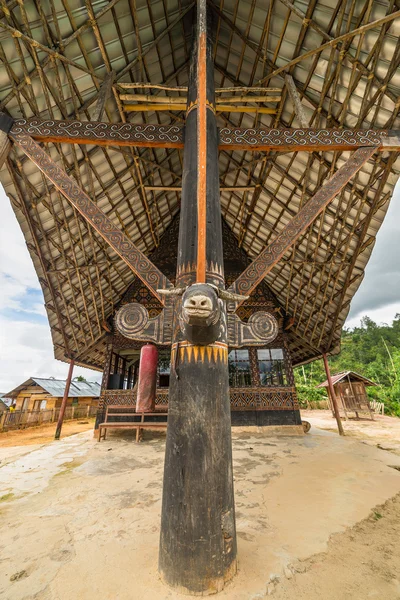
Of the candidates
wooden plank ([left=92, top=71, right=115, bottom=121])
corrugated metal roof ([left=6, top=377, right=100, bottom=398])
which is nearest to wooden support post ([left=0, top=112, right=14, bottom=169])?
wooden plank ([left=92, top=71, right=115, bottom=121])

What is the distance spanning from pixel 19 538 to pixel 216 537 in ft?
7.87

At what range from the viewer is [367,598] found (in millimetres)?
1834

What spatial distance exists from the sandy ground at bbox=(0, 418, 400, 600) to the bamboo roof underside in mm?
5708

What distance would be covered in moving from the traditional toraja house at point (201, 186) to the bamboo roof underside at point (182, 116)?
44 millimetres

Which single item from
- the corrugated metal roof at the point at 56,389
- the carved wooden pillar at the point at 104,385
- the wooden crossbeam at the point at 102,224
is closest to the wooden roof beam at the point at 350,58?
the wooden crossbeam at the point at 102,224

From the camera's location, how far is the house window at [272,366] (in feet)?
35.9

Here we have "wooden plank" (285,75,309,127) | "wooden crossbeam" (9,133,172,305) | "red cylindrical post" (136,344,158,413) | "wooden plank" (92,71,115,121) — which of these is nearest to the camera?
"wooden crossbeam" (9,133,172,305)

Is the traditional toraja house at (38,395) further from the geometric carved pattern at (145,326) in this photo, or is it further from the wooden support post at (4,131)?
the geometric carved pattern at (145,326)

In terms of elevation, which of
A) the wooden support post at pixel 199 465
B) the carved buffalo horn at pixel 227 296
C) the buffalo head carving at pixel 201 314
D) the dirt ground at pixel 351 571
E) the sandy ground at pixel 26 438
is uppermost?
the carved buffalo horn at pixel 227 296

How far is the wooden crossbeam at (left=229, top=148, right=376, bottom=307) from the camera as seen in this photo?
2801 mm

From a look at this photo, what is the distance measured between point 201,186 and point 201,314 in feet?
4.05

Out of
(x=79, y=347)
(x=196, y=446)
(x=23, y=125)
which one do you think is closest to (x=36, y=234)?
(x=23, y=125)

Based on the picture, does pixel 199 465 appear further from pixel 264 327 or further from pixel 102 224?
pixel 102 224

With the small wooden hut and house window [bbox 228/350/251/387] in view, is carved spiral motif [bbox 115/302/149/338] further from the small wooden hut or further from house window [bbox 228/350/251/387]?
the small wooden hut
